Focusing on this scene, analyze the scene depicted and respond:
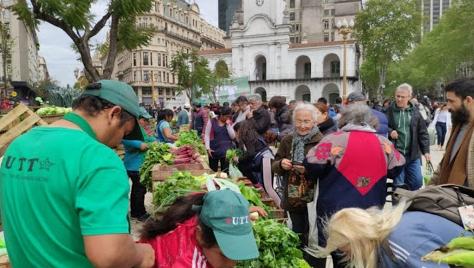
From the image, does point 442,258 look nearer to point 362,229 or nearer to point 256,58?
point 362,229

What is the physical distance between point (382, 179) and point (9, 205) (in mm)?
2766

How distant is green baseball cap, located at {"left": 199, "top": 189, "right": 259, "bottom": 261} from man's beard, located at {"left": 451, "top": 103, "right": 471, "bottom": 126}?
7.81ft

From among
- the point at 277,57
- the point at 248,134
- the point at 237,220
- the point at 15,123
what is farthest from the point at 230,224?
the point at 277,57

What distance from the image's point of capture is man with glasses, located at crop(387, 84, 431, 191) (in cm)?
608

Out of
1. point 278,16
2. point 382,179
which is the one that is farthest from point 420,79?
point 382,179

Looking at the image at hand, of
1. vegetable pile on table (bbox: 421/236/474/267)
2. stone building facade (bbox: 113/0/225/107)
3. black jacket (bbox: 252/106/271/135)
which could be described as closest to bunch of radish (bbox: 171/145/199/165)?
black jacket (bbox: 252/106/271/135)

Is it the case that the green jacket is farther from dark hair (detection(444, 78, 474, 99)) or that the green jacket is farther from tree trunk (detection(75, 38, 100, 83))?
tree trunk (detection(75, 38, 100, 83))

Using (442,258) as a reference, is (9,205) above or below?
above

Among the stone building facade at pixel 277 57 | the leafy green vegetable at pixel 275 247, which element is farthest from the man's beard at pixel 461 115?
the stone building facade at pixel 277 57

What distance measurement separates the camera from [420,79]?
59.2 meters

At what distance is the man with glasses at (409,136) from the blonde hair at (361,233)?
4348 millimetres

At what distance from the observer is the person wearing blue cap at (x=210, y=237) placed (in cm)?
187

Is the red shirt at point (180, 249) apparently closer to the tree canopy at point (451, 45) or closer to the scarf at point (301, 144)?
the scarf at point (301, 144)

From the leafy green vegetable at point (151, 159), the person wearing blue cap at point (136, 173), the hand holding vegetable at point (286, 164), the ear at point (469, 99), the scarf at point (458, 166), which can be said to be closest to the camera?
the scarf at point (458, 166)
